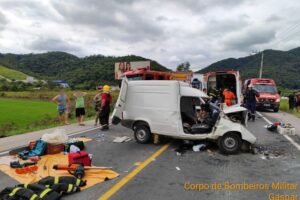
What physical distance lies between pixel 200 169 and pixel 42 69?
145 metres

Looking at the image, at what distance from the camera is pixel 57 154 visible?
844cm

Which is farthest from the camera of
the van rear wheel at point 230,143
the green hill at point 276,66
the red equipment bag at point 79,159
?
the green hill at point 276,66

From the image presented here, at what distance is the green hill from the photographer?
77.1 meters

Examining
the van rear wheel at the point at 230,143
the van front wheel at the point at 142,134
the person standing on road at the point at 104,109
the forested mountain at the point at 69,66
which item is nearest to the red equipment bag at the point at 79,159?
the van front wheel at the point at 142,134

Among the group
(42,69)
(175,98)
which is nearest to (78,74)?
(42,69)

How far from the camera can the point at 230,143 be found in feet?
29.1

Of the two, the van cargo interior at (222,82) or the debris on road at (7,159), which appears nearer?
the debris on road at (7,159)

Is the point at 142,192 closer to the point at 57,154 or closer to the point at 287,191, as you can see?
the point at 287,191

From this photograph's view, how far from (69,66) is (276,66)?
226 ft

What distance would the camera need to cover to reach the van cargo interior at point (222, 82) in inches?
719

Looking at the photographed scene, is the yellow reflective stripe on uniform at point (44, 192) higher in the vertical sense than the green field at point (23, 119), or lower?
higher

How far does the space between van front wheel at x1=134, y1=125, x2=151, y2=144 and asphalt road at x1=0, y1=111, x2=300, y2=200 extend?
23 cm

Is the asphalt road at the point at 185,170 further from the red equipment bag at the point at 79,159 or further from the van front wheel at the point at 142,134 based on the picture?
the red equipment bag at the point at 79,159

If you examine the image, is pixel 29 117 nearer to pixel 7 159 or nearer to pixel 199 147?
pixel 7 159
